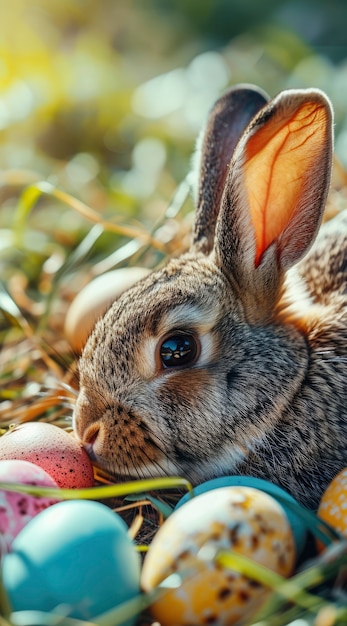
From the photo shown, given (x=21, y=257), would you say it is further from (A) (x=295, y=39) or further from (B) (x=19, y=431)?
(A) (x=295, y=39)

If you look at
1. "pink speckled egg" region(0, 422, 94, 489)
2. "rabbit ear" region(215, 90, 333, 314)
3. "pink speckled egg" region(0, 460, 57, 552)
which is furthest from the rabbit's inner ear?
"pink speckled egg" region(0, 460, 57, 552)

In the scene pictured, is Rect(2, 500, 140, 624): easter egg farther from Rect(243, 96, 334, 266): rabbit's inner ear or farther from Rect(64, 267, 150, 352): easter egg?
Rect(64, 267, 150, 352): easter egg

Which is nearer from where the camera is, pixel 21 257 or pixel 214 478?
pixel 214 478

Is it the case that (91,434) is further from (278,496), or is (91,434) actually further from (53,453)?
(278,496)

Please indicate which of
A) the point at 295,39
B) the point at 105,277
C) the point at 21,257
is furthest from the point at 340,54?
the point at 105,277

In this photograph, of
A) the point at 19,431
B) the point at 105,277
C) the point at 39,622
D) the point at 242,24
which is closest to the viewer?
the point at 39,622
